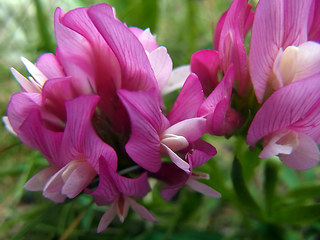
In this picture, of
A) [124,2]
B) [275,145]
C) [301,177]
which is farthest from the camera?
[124,2]

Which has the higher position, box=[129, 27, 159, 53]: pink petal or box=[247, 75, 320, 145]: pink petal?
box=[129, 27, 159, 53]: pink petal

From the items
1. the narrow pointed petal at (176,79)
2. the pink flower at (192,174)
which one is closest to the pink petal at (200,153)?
the pink flower at (192,174)

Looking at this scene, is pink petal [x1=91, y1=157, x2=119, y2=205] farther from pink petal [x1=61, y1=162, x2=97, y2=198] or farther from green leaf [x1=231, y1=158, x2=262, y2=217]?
green leaf [x1=231, y1=158, x2=262, y2=217]

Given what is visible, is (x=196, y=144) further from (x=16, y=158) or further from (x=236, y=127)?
(x=16, y=158)

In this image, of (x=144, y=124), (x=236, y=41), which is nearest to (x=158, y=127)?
(x=144, y=124)

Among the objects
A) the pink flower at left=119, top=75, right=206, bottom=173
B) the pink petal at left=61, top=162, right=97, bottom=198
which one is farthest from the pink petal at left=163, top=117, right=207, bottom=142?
the pink petal at left=61, top=162, right=97, bottom=198

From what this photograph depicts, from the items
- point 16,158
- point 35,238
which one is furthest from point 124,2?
point 35,238

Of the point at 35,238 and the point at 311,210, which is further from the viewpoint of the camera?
the point at 35,238
